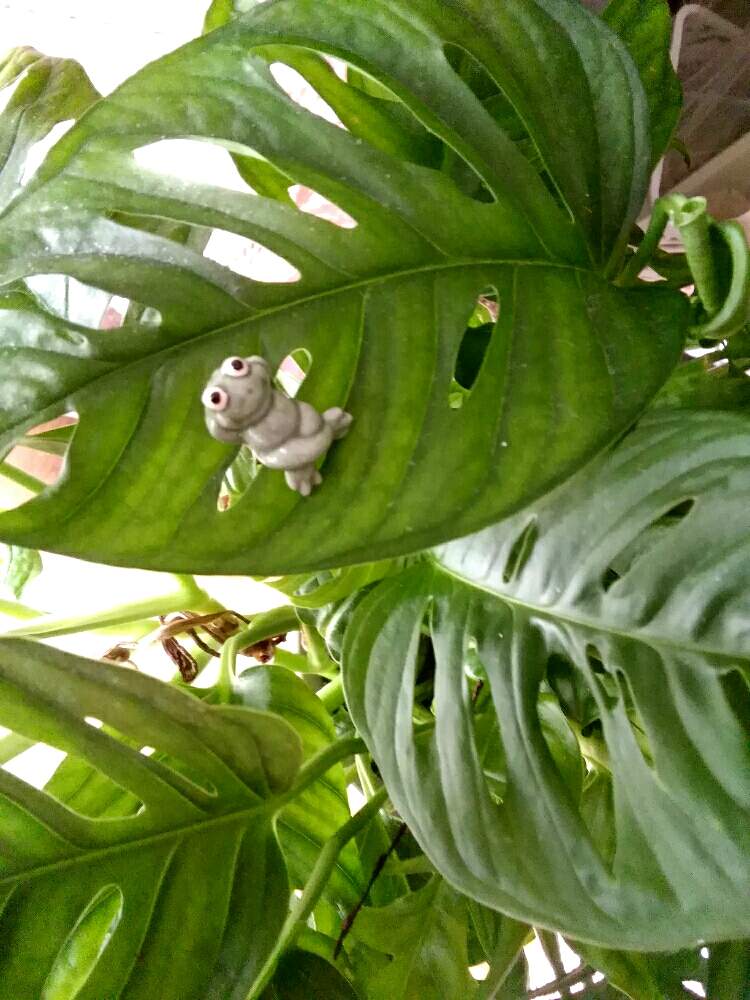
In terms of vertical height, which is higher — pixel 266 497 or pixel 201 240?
pixel 201 240

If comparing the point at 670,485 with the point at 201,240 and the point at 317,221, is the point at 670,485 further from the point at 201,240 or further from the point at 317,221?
the point at 201,240

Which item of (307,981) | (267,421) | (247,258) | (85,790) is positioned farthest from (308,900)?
(247,258)

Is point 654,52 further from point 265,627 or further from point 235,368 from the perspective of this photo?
point 265,627

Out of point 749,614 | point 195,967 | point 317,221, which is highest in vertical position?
point 317,221

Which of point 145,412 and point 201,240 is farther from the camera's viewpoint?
point 201,240

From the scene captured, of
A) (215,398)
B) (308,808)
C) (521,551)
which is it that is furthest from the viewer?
(308,808)

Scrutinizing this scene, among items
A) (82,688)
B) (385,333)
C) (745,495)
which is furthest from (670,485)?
(82,688)

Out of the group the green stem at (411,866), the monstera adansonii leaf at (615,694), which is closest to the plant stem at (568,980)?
the green stem at (411,866)

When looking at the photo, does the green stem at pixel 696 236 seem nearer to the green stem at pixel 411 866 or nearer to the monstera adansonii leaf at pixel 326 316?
the monstera adansonii leaf at pixel 326 316
